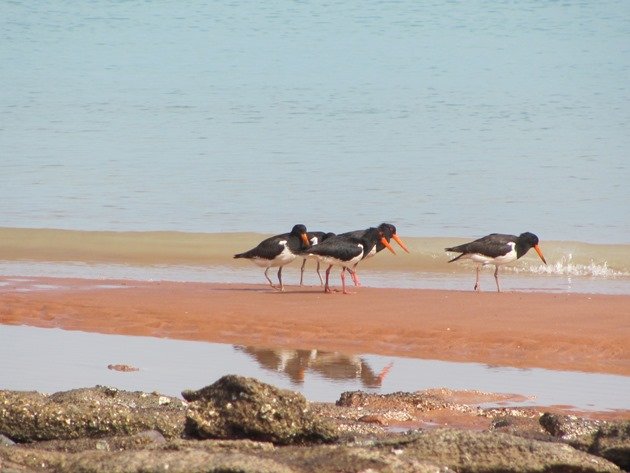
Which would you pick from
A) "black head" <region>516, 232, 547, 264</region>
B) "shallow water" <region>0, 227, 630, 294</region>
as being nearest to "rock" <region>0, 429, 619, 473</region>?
"shallow water" <region>0, 227, 630, 294</region>

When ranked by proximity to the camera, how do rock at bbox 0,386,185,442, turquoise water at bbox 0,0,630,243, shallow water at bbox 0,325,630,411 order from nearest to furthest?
rock at bbox 0,386,185,442 < shallow water at bbox 0,325,630,411 < turquoise water at bbox 0,0,630,243

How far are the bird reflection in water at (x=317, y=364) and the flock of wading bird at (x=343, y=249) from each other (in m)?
4.55

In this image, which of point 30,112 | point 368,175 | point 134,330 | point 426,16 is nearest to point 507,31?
point 426,16

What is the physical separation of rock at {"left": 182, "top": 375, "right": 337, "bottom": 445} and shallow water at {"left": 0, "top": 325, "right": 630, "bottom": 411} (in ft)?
8.28

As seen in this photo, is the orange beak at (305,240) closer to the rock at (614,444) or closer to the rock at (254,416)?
the rock at (254,416)

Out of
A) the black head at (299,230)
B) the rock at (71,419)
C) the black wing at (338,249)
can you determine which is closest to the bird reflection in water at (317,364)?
the rock at (71,419)

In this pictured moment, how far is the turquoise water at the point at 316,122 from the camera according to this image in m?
25.1

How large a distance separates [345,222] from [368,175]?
541 centimetres

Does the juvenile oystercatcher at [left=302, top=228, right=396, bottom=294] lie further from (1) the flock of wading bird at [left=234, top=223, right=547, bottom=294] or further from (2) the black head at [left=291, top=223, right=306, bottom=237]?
(2) the black head at [left=291, top=223, right=306, bottom=237]

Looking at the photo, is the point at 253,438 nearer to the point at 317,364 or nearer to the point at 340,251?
the point at 317,364

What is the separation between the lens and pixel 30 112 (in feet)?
131

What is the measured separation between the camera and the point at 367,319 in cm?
1345

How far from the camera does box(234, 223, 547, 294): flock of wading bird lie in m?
16.6

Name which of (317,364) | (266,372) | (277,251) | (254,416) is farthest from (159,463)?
(277,251)
